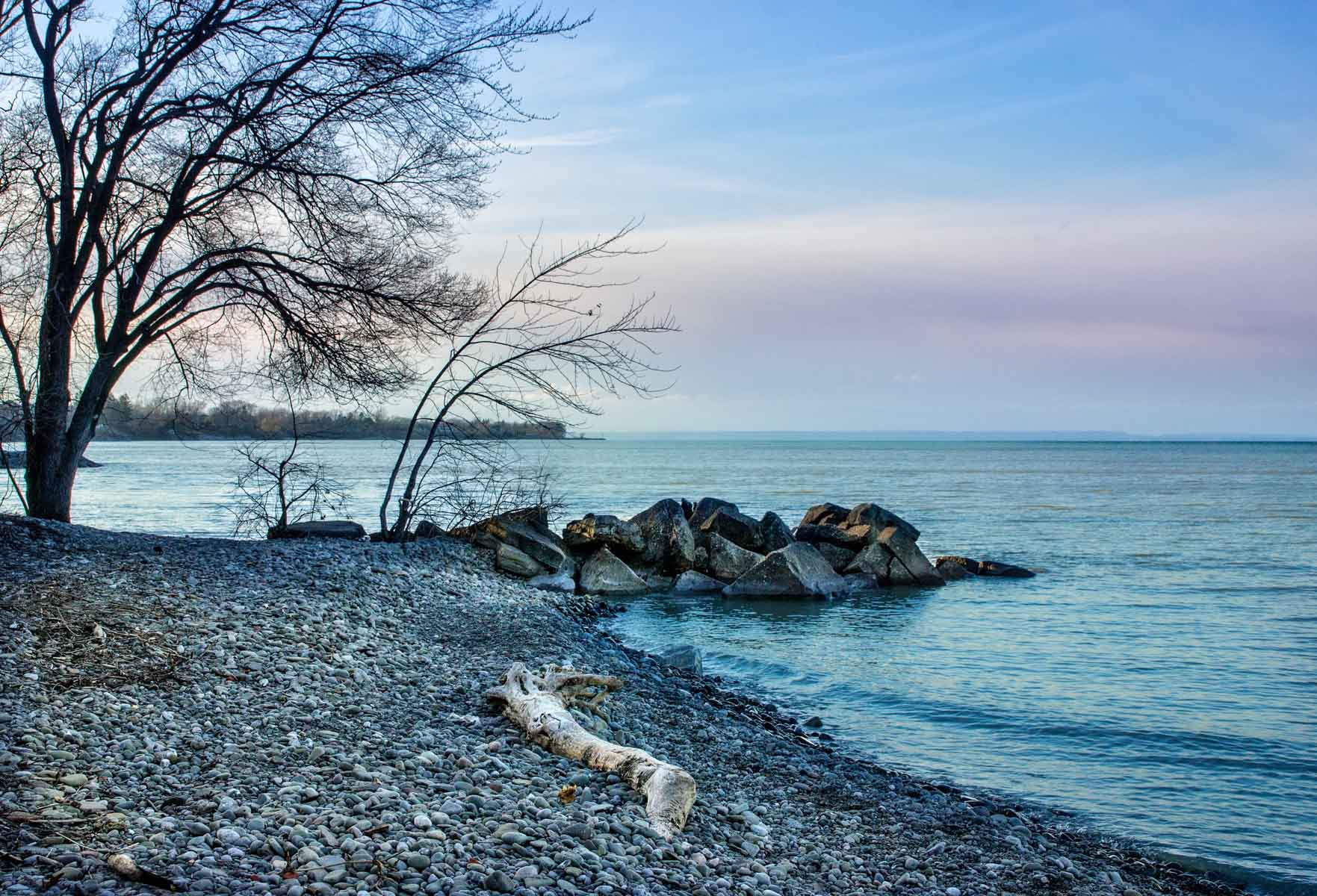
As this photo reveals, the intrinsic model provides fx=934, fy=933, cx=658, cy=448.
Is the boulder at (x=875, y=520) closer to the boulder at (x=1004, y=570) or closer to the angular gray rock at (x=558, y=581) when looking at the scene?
the boulder at (x=1004, y=570)

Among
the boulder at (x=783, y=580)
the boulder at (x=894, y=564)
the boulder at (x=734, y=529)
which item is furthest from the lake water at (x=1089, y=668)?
the boulder at (x=734, y=529)

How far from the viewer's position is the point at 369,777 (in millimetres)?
5535

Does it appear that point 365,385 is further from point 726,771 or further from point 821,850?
point 821,850

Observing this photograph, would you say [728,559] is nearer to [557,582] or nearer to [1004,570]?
[557,582]

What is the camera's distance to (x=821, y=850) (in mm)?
6023

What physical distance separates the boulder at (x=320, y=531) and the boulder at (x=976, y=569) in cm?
1279

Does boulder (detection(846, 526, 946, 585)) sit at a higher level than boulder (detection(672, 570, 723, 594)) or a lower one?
higher

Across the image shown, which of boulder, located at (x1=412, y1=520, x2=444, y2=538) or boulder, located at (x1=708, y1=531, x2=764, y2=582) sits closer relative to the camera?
boulder, located at (x1=412, y1=520, x2=444, y2=538)

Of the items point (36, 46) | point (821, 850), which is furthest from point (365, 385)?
point (821, 850)

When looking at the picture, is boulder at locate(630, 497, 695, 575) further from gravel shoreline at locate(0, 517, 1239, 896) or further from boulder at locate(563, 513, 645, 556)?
gravel shoreline at locate(0, 517, 1239, 896)

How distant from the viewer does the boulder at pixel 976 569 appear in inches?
838

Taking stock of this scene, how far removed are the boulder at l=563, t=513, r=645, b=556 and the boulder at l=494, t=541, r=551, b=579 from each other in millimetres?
1961

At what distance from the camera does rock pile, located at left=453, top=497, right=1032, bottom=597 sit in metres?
18.1

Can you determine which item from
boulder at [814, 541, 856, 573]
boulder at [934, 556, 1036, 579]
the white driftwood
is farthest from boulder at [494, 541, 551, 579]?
boulder at [934, 556, 1036, 579]
